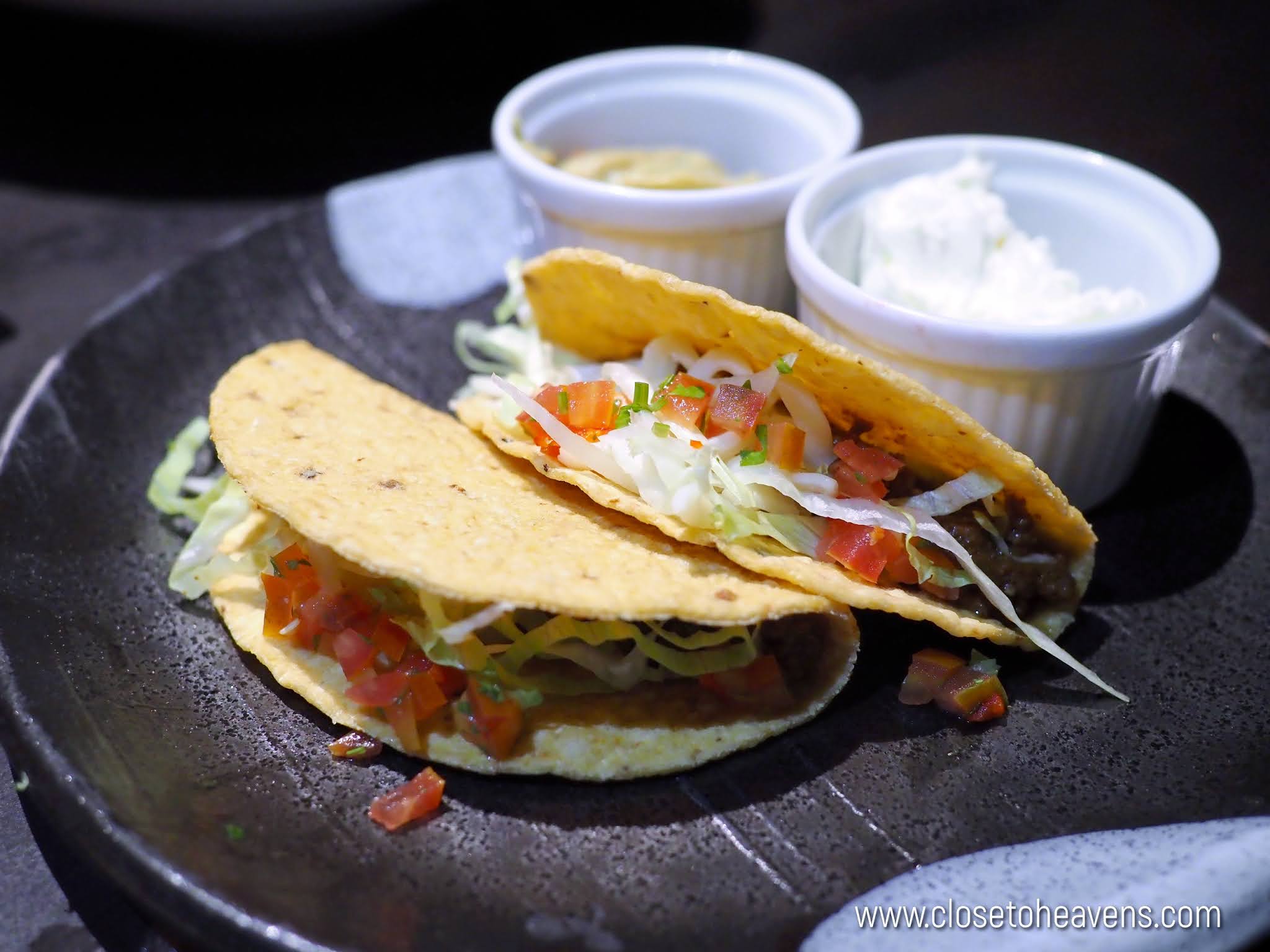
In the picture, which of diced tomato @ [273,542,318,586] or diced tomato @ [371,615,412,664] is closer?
diced tomato @ [371,615,412,664]

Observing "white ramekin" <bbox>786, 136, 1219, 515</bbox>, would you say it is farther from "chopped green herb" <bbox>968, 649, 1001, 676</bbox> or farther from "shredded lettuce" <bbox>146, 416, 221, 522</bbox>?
"shredded lettuce" <bbox>146, 416, 221, 522</bbox>

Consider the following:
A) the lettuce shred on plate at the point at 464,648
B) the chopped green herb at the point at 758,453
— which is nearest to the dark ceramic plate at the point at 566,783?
the lettuce shred on plate at the point at 464,648

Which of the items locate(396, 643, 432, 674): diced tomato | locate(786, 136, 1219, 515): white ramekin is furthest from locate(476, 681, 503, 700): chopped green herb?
locate(786, 136, 1219, 515): white ramekin

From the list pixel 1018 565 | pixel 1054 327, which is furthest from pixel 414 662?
pixel 1054 327

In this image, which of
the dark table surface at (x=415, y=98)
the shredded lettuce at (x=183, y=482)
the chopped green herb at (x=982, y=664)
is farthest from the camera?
the dark table surface at (x=415, y=98)

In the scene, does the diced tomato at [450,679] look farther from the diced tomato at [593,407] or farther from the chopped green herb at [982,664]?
the chopped green herb at [982,664]

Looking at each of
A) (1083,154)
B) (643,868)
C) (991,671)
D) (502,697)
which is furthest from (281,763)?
(1083,154)
